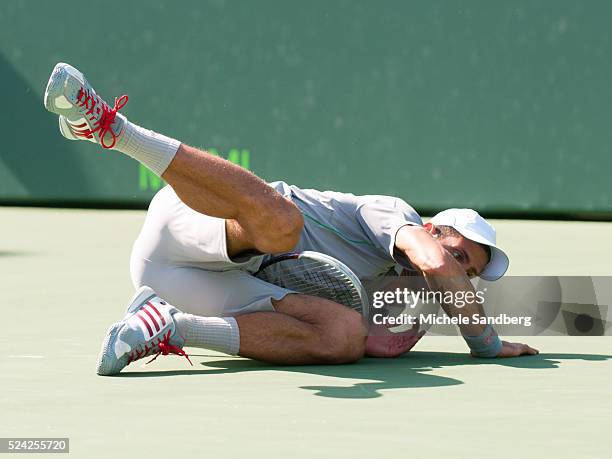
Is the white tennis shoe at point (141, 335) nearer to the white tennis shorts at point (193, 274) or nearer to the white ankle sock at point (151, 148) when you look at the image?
the white tennis shorts at point (193, 274)

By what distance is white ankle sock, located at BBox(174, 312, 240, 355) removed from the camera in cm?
457

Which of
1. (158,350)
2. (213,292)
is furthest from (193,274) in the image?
(158,350)

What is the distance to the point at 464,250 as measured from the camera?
4879 mm

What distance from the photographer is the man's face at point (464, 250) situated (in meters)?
4.86

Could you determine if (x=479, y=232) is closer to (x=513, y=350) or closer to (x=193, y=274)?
(x=513, y=350)

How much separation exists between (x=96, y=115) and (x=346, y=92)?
8316mm

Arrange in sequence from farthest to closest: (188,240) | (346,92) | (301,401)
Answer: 1. (346,92)
2. (188,240)
3. (301,401)

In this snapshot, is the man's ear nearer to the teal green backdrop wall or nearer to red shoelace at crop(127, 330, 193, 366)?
red shoelace at crop(127, 330, 193, 366)

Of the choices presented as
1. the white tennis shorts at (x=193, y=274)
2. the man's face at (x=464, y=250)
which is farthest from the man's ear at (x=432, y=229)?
the white tennis shorts at (x=193, y=274)

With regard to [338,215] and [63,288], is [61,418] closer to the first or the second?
[338,215]

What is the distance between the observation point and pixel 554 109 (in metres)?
12.2

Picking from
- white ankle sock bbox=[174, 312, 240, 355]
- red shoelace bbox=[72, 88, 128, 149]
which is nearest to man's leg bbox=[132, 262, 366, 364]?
white ankle sock bbox=[174, 312, 240, 355]

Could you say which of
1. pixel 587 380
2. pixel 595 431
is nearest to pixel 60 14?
pixel 587 380

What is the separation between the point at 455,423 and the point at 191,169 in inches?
49.4
